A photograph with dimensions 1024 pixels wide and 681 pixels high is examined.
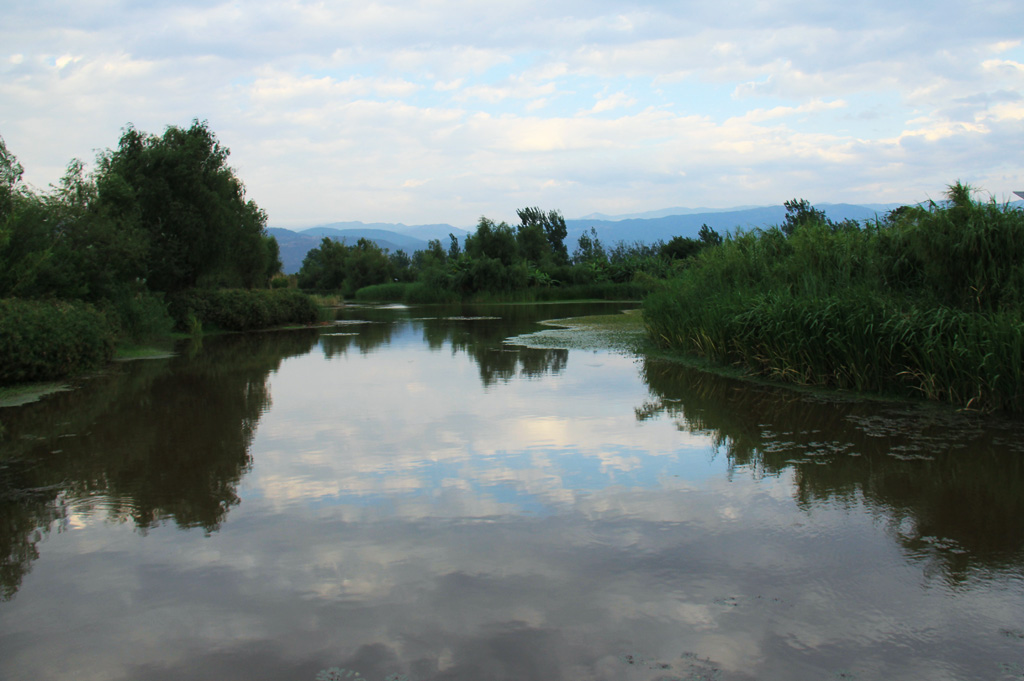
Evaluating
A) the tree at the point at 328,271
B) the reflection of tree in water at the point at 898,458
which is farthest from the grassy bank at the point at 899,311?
the tree at the point at 328,271

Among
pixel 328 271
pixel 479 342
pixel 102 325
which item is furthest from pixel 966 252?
pixel 328 271

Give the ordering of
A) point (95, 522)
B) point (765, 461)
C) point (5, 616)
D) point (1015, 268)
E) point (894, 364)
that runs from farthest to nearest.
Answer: point (894, 364) < point (1015, 268) < point (765, 461) < point (95, 522) < point (5, 616)

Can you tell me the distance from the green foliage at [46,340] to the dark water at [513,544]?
1.90 m

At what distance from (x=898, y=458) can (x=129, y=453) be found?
26.0ft

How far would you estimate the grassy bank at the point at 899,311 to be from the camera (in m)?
10.0

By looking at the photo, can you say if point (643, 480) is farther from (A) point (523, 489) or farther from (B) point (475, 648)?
(B) point (475, 648)

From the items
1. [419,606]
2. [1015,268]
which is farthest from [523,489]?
[1015,268]

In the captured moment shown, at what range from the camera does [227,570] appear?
5.02m

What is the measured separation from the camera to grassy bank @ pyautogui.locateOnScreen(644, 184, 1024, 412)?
1001 centimetres

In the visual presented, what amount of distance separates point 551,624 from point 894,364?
8946 mm

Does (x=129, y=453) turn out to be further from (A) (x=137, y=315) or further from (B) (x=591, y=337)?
(B) (x=591, y=337)

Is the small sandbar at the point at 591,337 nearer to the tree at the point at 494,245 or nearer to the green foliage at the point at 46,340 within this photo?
the green foliage at the point at 46,340

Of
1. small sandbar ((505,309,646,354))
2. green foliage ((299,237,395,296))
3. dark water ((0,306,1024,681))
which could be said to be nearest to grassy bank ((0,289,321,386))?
dark water ((0,306,1024,681))

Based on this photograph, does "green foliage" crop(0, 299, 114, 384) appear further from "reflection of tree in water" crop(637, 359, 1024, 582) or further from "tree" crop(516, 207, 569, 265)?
"tree" crop(516, 207, 569, 265)
